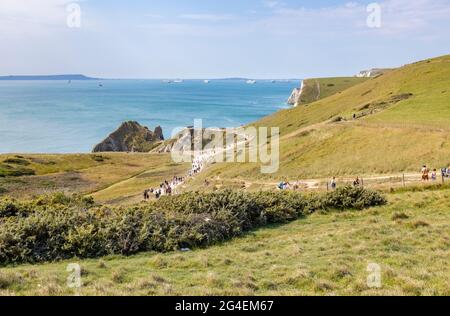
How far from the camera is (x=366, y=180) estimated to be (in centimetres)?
4278

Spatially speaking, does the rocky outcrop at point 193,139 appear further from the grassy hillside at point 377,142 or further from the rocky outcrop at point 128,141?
the grassy hillside at point 377,142

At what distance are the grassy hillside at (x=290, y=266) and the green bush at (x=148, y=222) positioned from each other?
102 centimetres

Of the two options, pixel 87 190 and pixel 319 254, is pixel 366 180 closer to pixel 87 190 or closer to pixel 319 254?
pixel 319 254

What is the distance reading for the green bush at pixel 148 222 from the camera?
61.6 ft

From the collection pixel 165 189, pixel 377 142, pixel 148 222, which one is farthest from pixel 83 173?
pixel 148 222

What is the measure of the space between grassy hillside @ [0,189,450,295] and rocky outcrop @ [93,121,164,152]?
413ft

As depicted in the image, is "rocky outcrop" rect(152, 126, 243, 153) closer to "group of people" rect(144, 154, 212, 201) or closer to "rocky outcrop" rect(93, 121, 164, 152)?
"rocky outcrop" rect(93, 121, 164, 152)

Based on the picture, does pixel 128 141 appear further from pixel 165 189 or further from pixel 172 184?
pixel 165 189

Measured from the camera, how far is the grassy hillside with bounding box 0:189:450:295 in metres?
12.2

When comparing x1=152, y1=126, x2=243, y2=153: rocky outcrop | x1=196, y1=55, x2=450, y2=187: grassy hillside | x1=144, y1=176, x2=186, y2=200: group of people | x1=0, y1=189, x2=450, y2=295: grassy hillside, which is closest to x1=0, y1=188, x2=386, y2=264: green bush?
x1=0, y1=189, x2=450, y2=295: grassy hillside

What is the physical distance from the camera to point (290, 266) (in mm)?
15359

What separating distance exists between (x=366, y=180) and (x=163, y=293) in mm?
34387

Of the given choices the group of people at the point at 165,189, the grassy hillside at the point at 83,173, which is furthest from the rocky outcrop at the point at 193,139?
the group of people at the point at 165,189

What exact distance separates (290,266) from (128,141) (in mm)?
139226
